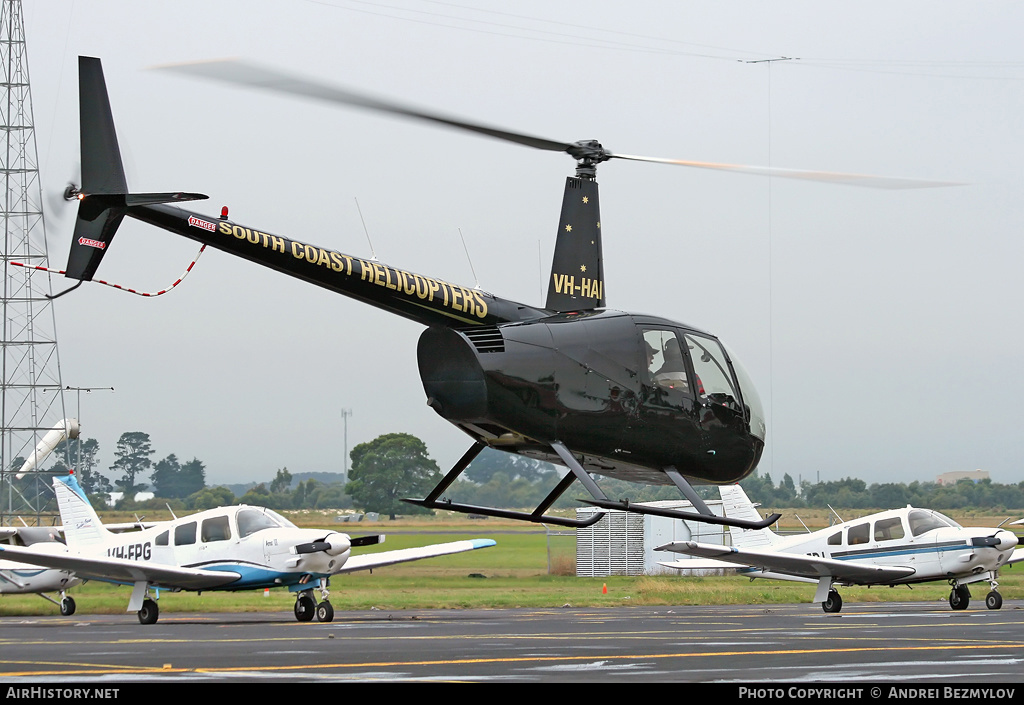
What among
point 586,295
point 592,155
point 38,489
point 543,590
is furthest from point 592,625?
point 38,489

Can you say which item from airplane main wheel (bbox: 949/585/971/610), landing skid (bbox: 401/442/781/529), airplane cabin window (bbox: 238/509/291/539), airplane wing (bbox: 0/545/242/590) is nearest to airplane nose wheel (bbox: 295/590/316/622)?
airplane wing (bbox: 0/545/242/590)

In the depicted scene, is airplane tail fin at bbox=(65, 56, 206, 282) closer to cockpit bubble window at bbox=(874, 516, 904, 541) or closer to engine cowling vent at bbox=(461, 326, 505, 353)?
engine cowling vent at bbox=(461, 326, 505, 353)

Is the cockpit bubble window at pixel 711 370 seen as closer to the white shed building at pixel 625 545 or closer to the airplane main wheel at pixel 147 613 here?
the airplane main wheel at pixel 147 613

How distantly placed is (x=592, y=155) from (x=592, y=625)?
9.05m

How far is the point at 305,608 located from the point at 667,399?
11.6m

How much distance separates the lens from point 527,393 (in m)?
12.8

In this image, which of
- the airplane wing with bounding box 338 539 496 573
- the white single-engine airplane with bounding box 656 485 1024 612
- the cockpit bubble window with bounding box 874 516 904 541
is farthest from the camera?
the cockpit bubble window with bounding box 874 516 904 541

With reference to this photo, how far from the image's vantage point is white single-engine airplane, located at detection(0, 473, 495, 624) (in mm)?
22156

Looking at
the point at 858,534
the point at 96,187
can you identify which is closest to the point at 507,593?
the point at 858,534

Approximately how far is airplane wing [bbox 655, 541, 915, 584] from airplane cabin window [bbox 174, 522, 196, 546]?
30.0ft

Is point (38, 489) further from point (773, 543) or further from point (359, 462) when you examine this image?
point (359, 462)

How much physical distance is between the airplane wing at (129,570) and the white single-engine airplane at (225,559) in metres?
0.02

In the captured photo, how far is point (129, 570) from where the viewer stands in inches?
875

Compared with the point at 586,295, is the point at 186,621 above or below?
below
